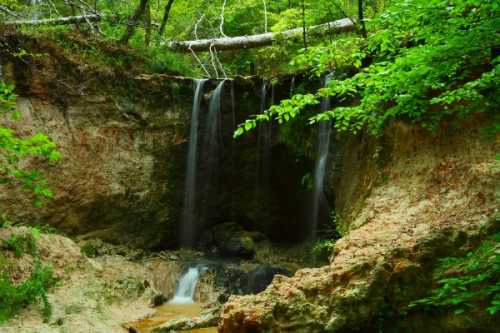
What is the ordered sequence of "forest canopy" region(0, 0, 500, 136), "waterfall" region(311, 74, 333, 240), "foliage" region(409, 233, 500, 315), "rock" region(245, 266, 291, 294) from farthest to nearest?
"waterfall" region(311, 74, 333, 240)
"rock" region(245, 266, 291, 294)
"forest canopy" region(0, 0, 500, 136)
"foliage" region(409, 233, 500, 315)

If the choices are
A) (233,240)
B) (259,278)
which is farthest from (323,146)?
(233,240)

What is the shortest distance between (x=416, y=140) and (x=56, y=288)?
701 centimetres

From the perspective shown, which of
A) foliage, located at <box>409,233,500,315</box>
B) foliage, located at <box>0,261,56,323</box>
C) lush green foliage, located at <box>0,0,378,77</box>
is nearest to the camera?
foliage, located at <box>409,233,500,315</box>

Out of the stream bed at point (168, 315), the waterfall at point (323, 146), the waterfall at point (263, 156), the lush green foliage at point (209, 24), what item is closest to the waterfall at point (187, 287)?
the stream bed at point (168, 315)

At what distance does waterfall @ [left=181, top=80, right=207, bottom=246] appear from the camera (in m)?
13.8

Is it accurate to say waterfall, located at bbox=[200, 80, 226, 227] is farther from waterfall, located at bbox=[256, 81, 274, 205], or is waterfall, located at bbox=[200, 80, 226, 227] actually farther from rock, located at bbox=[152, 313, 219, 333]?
rock, located at bbox=[152, 313, 219, 333]

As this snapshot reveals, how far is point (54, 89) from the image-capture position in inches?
465

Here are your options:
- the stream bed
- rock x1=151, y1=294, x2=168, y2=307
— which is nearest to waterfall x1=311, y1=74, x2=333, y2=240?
the stream bed

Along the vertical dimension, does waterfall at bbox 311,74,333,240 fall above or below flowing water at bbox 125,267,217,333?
above

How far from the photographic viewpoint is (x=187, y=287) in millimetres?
11023

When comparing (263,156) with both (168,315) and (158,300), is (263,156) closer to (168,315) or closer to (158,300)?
(158,300)

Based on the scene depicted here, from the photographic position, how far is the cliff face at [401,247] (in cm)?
489

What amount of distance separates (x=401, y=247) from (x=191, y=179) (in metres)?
9.75

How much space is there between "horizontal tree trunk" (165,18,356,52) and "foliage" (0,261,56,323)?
8930 millimetres
